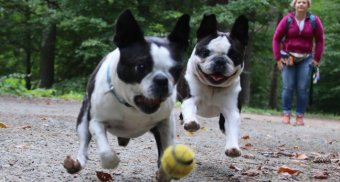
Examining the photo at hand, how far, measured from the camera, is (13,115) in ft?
29.1

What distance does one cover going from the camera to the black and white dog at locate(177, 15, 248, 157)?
471 centimetres

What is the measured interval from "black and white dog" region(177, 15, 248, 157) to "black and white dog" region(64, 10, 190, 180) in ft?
3.25

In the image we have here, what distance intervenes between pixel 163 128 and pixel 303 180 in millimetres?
1467

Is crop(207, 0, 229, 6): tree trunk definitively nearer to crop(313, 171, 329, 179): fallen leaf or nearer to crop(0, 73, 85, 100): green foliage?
crop(0, 73, 85, 100): green foliage

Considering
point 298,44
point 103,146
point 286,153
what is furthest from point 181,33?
point 298,44

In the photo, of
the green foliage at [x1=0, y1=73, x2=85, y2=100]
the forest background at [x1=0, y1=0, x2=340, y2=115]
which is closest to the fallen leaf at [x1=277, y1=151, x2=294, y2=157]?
the forest background at [x1=0, y1=0, x2=340, y2=115]

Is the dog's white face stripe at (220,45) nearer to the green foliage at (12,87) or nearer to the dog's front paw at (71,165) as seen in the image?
the dog's front paw at (71,165)

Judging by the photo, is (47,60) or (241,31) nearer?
(241,31)

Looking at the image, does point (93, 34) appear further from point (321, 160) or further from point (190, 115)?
point (190, 115)

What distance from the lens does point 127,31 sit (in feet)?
11.6

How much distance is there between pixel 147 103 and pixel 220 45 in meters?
1.53

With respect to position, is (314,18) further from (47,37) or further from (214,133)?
(47,37)

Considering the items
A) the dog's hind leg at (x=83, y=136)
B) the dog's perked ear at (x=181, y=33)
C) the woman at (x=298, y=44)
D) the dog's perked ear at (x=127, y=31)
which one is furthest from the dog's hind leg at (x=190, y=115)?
the woman at (x=298, y=44)

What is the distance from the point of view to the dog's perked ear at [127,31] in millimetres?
3516
